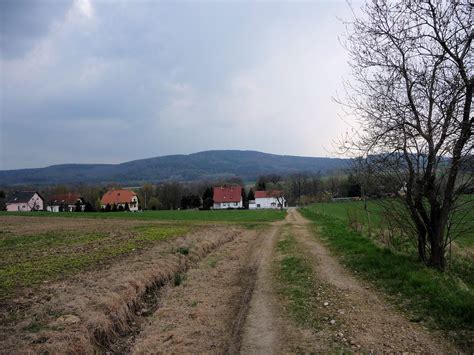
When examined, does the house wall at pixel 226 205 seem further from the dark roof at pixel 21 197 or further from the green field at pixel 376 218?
the green field at pixel 376 218

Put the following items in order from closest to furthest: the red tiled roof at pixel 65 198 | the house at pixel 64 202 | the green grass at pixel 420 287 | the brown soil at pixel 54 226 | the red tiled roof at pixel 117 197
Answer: the green grass at pixel 420 287 < the brown soil at pixel 54 226 < the red tiled roof at pixel 117 197 < the house at pixel 64 202 < the red tiled roof at pixel 65 198

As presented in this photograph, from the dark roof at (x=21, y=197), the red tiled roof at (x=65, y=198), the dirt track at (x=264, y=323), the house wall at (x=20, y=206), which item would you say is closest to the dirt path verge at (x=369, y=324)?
the dirt track at (x=264, y=323)

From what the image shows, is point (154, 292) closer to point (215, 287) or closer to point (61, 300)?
point (215, 287)

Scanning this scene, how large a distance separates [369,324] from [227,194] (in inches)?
3624

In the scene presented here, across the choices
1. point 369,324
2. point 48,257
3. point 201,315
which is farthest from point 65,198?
point 369,324

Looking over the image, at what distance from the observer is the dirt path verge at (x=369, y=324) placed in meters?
5.30

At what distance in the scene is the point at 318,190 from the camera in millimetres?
109500

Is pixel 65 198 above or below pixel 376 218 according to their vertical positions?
above

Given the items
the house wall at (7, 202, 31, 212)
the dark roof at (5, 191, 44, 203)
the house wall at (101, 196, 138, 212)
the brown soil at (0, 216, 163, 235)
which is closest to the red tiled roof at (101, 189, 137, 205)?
the house wall at (101, 196, 138, 212)

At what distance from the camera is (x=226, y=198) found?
97.3 meters

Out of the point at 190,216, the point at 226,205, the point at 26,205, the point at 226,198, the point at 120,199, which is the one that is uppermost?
the point at 120,199

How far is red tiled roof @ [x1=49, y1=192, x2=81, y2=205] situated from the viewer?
321ft

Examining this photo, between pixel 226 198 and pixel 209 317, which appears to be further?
pixel 226 198

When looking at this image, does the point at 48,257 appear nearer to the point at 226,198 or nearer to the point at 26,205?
the point at 226,198
